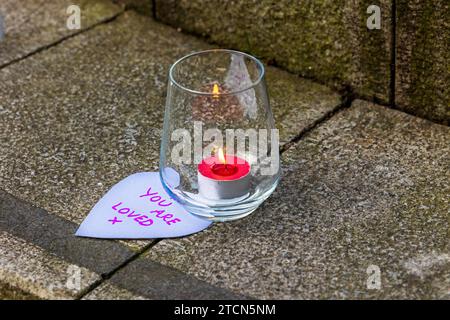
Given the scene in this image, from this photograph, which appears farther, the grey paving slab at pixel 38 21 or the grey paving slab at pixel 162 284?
the grey paving slab at pixel 38 21

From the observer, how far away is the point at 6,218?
6.93 ft

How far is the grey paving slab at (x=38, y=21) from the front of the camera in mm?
2834

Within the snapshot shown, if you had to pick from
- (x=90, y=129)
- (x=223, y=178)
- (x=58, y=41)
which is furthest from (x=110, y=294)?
(x=58, y=41)

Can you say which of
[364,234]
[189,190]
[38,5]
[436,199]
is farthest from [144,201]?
[38,5]

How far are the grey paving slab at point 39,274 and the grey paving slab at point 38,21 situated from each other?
937 mm

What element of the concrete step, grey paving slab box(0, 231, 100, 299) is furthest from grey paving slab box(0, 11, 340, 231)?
grey paving slab box(0, 231, 100, 299)

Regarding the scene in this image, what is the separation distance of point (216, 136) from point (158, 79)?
1.94 ft

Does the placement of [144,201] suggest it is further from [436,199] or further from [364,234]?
[436,199]

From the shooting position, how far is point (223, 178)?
2.02 meters

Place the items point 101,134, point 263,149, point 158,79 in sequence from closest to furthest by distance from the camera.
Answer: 1. point 263,149
2. point 101,134
3. point 158,79

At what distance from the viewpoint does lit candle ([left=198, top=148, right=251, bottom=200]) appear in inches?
79.4

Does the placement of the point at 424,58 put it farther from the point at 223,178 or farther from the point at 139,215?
the point at 139,215

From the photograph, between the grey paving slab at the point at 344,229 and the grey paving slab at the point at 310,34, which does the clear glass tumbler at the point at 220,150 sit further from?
the grey paving slab at the point at 310,34

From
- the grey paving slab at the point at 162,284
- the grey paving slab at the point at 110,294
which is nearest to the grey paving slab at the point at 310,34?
the grey paving slab at the point at 162,284
